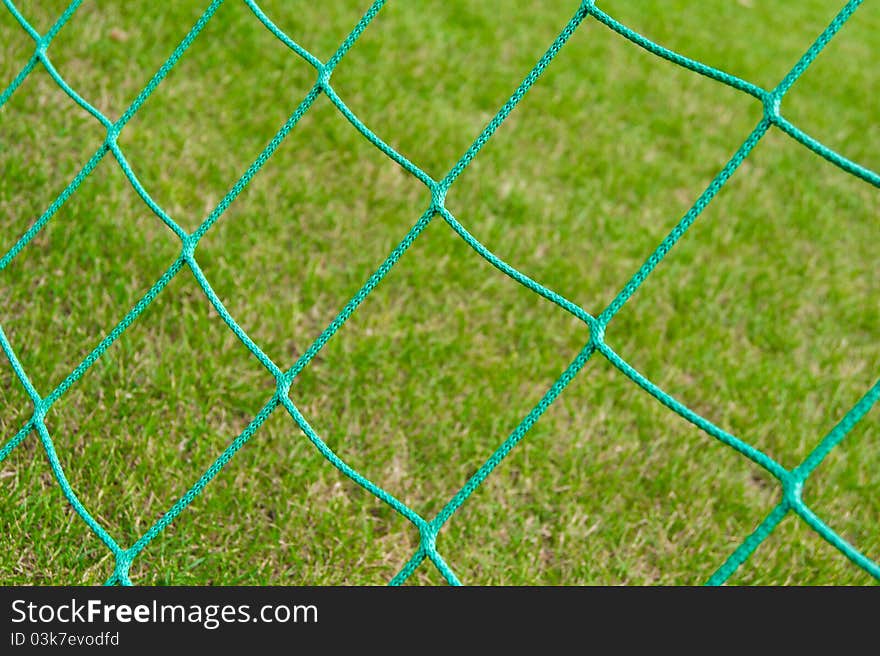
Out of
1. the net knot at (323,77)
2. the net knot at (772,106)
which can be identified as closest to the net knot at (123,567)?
the net knot at (323,77)

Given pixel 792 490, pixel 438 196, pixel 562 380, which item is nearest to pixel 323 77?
pixel 438 196

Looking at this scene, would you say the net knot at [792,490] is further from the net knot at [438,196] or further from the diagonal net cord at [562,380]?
the net knot at [438,196]

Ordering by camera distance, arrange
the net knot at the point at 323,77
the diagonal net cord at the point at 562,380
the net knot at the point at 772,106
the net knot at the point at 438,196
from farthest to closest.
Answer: the net knot at the point at 323,77, the net knot at the point at 438,196, the net knot at the point at 772,106, the diagonal net cord at the point at 562,380

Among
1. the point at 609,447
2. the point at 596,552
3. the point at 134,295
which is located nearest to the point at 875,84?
the point at 609,447

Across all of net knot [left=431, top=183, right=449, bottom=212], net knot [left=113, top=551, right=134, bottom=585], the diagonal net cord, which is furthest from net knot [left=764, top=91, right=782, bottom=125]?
net knot [left=113, top=551, right=134, bottom=585]

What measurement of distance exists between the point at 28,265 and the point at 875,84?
339 centimetres

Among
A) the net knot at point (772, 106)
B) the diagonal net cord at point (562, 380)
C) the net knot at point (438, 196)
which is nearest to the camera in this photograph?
the diagonal net cord at point (562, 380)

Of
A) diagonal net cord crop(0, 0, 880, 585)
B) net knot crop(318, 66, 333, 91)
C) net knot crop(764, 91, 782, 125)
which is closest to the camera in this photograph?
diagonal net cord crop(0, 0, 880, 585)

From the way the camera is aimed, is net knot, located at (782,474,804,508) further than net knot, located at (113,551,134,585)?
No

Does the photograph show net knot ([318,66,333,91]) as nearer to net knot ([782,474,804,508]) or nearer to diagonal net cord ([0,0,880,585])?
diagonal net cord ([0,0,880,585])

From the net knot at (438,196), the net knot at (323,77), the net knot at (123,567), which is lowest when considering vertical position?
the net knot at (123,567)

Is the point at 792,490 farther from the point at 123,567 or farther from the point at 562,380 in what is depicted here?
the point at 123,567

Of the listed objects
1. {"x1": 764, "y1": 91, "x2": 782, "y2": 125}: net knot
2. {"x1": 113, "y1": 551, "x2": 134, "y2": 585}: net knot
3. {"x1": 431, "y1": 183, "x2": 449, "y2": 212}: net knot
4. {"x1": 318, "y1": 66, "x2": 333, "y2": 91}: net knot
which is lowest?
{"x1": 113, "y1": 551, "x2": 134, "y2": 585}: net knot

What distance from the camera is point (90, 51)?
226 centimetres
